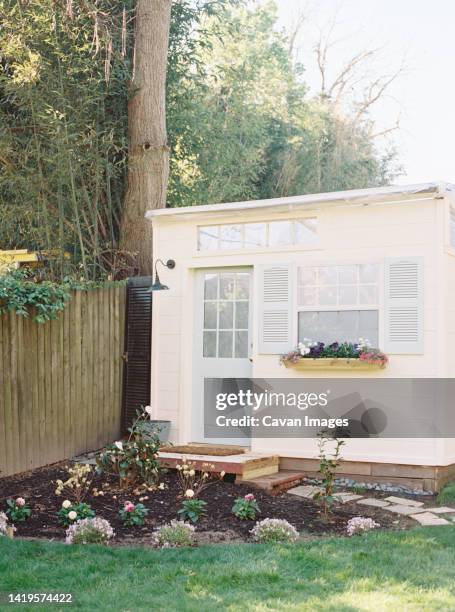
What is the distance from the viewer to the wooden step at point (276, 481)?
6.59m

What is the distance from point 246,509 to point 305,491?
126 cm

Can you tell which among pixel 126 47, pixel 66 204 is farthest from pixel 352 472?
pixel 126 47

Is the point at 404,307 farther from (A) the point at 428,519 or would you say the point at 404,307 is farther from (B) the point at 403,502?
(A) the point at 428,519

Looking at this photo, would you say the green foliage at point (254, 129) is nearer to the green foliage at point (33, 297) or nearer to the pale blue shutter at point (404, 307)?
the green foliage at point (33, 297)

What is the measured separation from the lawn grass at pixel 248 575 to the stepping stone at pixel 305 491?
1.55m

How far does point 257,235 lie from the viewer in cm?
776

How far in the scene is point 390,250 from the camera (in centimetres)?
711

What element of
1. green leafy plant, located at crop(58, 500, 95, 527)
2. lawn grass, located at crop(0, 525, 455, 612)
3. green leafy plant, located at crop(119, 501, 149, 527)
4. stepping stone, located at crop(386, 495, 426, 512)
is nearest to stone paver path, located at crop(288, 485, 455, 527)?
stepping stone, located at crop(386, 495, 426, 512)

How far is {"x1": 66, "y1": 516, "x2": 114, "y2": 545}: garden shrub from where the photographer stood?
4.82 m

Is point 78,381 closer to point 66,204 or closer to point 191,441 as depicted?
point 191,441

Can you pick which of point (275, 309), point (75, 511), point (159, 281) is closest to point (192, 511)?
point (75, 511)

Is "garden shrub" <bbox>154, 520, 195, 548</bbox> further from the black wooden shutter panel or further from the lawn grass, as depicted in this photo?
the black wooden shutter panel

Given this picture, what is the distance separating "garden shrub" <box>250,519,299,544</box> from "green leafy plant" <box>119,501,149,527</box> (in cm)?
80

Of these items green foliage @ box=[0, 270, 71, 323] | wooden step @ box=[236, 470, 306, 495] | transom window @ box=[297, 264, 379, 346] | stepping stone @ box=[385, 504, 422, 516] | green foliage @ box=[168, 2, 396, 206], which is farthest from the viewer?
green foliage @ box=[168, 2, 396, 206]
